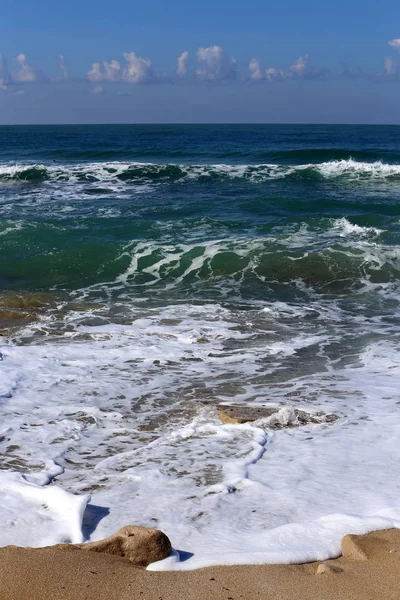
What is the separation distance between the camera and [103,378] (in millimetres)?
7215

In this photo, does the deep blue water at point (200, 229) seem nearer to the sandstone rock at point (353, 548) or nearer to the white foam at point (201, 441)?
the white foam at point (201, 441)

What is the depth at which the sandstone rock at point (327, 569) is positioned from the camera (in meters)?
3.35

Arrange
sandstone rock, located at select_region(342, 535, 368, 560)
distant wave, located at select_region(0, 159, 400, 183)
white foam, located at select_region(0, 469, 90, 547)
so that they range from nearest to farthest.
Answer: sandstone rock, located at select_region(342, 535, 368, 560), white foam, located at select_region(0, 469, 90, 547), distant wave, located at select_region(0, 159, 400, 183)

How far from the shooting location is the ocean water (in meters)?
4.18

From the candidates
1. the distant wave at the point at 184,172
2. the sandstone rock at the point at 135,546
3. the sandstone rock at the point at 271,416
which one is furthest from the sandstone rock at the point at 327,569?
the distant wave at the point at 184,172

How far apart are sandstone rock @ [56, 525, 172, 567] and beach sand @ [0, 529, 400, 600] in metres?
0.05

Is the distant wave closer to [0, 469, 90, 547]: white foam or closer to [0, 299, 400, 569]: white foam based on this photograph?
[0, 299, 400, 569]: white foam

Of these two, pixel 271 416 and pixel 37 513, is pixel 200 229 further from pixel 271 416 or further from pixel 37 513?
pixel 37 513

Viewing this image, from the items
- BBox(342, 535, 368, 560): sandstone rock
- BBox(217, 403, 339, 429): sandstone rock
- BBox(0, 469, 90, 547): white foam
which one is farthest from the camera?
BBox(217, 403, 339, 429): sandstone rock

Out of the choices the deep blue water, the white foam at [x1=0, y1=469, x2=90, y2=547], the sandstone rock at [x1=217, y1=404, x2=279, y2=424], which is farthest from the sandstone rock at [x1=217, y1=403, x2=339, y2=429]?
the deep blue water

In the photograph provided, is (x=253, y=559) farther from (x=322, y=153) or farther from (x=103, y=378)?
(x=322, y=153)

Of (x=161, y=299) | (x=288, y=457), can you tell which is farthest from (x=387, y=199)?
(x=288, y=457)

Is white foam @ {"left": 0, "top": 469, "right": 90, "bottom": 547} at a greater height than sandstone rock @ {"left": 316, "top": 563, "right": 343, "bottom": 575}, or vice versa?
sandstone rock @ {"left": 316, "top": 563, "right": 343, "bottom": 575}

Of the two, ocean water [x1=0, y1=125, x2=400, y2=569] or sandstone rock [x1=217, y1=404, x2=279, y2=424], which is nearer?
ocean water [x1=0, y1=125, x2=400, y2=569]
